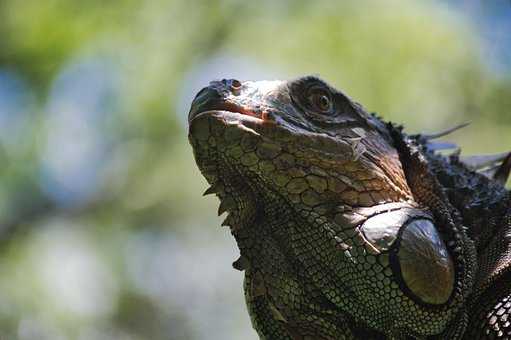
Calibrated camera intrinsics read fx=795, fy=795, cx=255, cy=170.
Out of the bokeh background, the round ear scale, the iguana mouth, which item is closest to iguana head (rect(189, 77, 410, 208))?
the iguana mouth

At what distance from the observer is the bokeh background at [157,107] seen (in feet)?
49.0

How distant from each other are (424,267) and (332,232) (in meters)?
0.51

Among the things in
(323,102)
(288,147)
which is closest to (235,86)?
(288,147)

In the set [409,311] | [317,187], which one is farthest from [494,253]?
[317,187]

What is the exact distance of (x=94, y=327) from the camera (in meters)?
14.8

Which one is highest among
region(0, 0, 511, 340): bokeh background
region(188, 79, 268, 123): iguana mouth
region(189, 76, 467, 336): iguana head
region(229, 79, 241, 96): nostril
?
region(0, 0, 511, 340): bokeh background

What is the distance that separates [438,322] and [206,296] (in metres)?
13.0

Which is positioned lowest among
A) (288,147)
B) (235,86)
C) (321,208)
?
(321,208)

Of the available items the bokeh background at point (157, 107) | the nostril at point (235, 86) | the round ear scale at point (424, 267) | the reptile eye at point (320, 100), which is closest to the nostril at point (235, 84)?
the nostril at point (235, 86)

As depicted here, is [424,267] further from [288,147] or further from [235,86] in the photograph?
[235,86]

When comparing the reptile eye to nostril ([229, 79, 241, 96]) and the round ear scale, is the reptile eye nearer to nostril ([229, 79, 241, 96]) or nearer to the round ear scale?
nostril ([229, 79, 241, 96])

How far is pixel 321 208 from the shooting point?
4258mm

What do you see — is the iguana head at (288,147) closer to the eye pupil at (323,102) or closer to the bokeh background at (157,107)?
the eye pupil at (323,102)

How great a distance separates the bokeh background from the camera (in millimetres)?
14930
